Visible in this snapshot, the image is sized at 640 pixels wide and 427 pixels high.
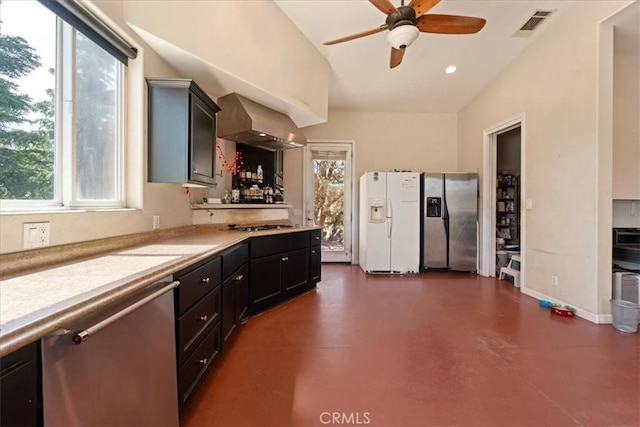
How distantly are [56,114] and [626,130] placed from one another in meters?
4.99

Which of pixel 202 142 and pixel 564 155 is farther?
pixel 564 155

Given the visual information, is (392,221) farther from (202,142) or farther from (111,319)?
(111,319)

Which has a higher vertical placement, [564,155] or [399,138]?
[399,138]

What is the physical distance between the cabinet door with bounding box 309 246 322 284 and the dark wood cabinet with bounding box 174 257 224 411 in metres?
1.82

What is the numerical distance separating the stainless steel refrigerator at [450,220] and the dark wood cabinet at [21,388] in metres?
5.12

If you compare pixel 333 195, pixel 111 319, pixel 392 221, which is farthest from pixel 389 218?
pixel 111 319

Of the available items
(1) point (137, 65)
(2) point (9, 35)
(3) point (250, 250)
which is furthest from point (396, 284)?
(2) point (9, 35)

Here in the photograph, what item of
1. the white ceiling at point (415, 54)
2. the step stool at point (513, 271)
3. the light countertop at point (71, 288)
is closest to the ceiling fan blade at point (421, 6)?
the white ceiling at point (415, 54)

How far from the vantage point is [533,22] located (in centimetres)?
341

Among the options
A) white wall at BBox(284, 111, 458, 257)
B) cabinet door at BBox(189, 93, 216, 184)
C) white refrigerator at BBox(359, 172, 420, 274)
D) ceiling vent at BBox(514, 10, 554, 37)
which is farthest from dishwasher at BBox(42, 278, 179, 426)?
white wall at BBox(284, 111, 458, 257)

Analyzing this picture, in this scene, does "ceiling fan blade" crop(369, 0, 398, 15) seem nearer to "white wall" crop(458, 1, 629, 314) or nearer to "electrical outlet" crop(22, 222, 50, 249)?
"white wall" crop(458, 1, 629, 314)

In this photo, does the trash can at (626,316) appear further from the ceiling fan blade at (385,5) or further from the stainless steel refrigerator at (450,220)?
the ceiling fan blade at (385,5)

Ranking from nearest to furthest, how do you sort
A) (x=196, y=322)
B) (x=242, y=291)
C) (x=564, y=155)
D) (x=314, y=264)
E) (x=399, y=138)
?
1. (x=196, y=322)
2. (x=242, y=291)
3. (x=564, y=155)
4. (x=314, y=264)
5. (x=399, y=138)
